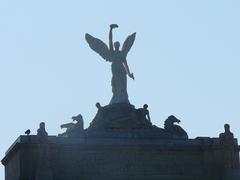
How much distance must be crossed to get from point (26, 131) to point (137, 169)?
521cm

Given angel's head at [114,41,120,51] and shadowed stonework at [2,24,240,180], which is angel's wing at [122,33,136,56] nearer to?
angel's head at [114,41,120,51]

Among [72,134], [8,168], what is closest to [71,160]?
[72,134]

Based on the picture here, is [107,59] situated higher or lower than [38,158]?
higher

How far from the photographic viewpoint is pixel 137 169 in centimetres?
4912

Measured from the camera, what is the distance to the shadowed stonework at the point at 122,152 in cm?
4781

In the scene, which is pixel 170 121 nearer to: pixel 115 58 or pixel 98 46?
pixel 115 58

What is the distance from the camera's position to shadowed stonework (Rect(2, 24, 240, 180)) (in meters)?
47.8

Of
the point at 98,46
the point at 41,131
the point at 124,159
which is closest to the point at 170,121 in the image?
the point at 124,159

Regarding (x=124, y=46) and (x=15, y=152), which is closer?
(x=15, y=152)

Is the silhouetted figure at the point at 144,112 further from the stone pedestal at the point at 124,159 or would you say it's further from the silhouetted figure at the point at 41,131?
the silhouetted figure at the point at 41,131

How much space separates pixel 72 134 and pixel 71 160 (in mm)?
1173

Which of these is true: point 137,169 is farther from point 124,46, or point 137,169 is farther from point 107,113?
point 124,46

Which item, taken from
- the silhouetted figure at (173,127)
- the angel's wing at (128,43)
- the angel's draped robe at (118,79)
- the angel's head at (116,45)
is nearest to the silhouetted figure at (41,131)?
the angel's draped robe at (118,79)

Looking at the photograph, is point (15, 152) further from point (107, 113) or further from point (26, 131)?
point (107, 113)
